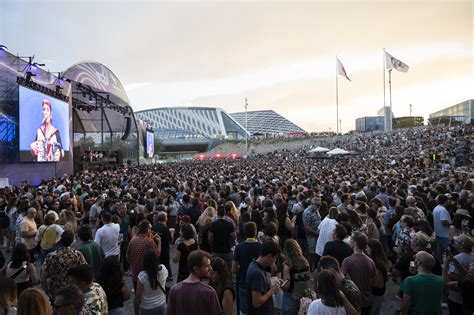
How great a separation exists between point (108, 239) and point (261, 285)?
10.7 feet

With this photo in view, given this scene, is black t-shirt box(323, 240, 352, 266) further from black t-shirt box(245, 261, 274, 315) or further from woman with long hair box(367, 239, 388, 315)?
black t-shirt box(245, 261, 274, 315)

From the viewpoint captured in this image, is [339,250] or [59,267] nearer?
[59,267]

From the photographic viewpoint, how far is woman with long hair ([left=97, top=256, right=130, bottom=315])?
12.4 feet

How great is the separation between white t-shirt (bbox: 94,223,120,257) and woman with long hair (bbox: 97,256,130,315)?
215 cm

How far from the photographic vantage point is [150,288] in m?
3.96

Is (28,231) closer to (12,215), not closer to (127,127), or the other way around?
(12,215)

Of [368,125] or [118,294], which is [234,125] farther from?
[118,294]

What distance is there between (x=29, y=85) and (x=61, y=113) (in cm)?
446

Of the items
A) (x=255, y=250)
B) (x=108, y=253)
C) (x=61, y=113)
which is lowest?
(x=108, y=253)

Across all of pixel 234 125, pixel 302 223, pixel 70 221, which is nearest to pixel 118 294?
pixel 70 221

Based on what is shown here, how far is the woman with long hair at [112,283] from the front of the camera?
12.4 feet

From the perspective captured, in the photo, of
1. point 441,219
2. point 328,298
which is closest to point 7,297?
point 328,298

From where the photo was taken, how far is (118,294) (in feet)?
12.6

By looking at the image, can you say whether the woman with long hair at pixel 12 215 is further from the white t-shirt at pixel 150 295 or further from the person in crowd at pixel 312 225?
the person in crowd at pixel 312 225
